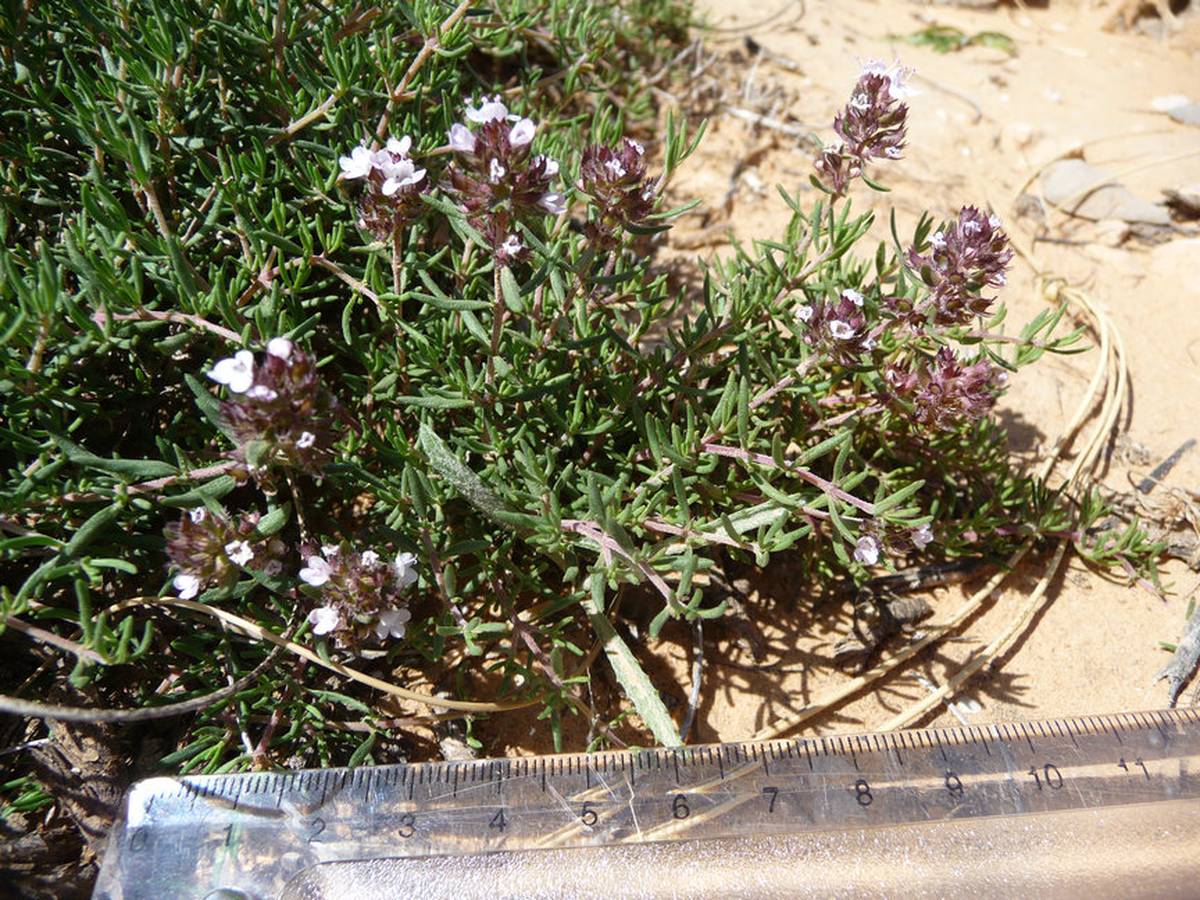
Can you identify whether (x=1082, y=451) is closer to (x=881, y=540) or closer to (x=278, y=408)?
(x=881, y=540)

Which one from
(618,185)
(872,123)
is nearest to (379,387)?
(618,185)

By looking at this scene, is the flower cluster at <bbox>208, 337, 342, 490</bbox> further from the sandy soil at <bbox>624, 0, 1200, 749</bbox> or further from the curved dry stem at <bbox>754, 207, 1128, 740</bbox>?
the curved dry stem at <bbox>754, 207, 1128, 740</bbox>

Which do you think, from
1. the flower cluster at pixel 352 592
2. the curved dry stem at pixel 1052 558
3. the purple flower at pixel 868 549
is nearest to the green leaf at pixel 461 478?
the flower cluster at pixel 352 592

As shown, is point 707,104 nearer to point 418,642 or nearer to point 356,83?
point 356,83

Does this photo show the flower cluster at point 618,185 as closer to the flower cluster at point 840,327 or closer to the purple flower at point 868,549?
the flower cluster at point 840,327

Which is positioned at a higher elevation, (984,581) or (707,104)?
(707,104)

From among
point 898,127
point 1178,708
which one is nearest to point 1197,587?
point 1178,708
